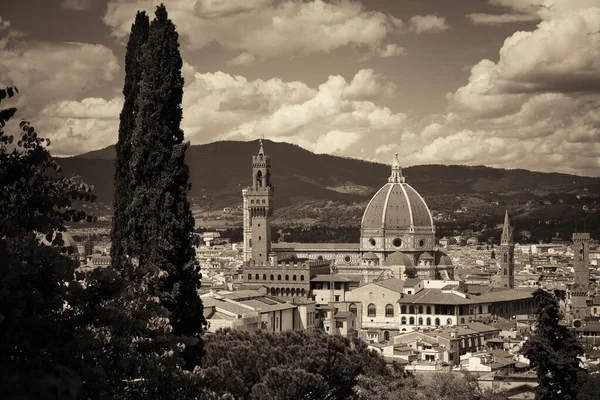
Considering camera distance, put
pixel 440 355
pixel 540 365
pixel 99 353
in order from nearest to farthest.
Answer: pixel 99 353 < pixel 540 365 < pixel 440 355

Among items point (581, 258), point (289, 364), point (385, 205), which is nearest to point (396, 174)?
point (385, 205)

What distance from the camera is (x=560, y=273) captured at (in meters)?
192

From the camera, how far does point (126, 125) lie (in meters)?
28.0

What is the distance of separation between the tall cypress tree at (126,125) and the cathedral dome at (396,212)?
93.4 meters

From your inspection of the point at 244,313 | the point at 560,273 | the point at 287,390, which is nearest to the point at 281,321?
the point at 244,313

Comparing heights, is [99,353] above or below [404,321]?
above

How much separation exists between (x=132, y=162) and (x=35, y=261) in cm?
1136

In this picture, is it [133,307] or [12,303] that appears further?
[133,307]

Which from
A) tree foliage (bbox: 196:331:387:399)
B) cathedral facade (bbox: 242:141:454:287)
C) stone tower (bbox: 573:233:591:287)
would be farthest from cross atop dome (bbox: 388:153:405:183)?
tree foliage (bbox: 196:331:387:399)

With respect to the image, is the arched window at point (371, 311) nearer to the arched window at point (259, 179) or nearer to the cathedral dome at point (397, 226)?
the cathedral dome at point (397, 226)

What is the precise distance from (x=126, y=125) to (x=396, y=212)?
95986mm

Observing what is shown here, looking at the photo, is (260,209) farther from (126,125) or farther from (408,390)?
(126,125)

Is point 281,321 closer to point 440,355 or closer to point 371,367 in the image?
point 440,355

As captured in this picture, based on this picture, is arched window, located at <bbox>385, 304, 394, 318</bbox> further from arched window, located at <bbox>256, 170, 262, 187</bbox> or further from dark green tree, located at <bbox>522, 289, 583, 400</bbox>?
dark green tree, located at <bbox>522, 289, 583, 400</bbox>
